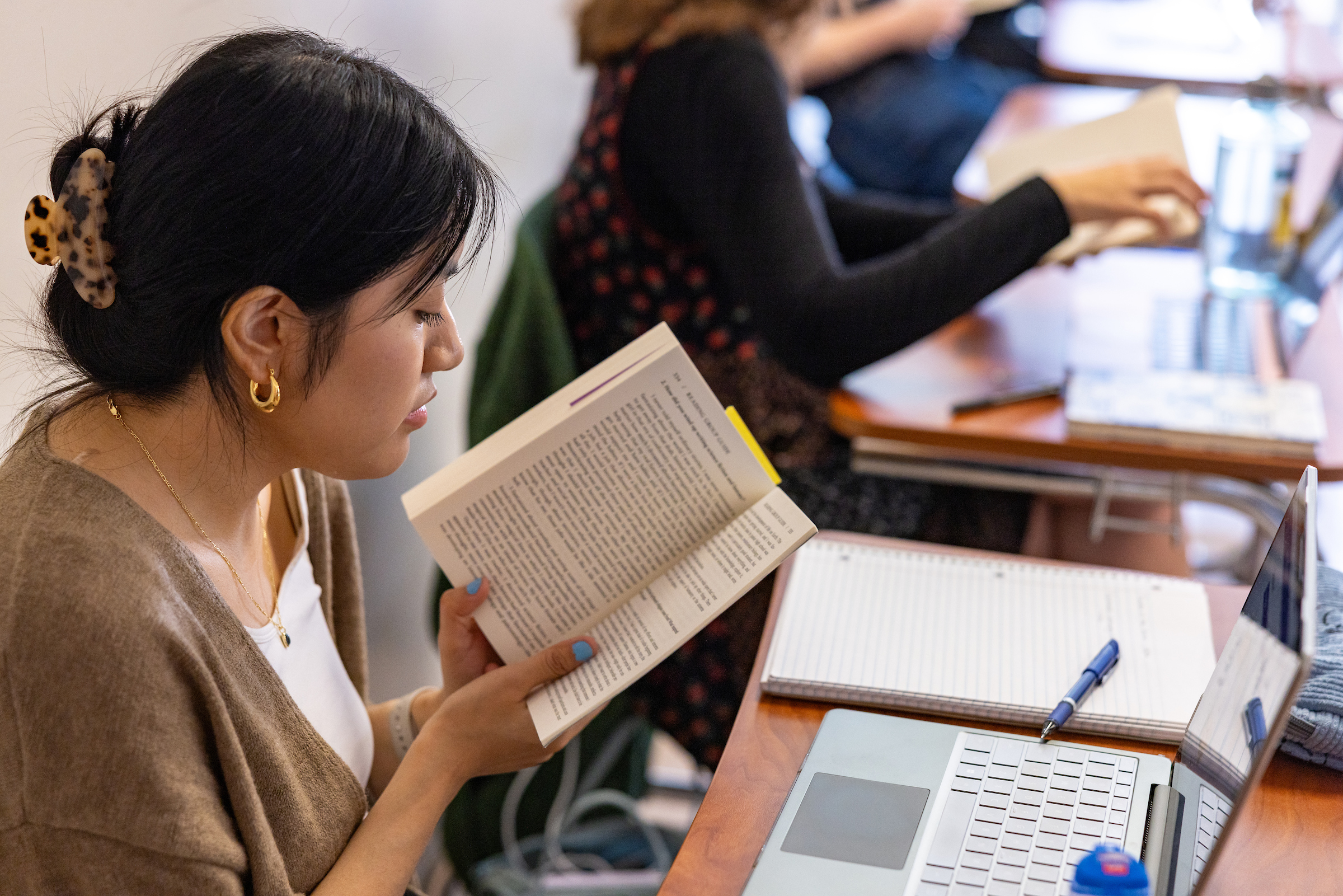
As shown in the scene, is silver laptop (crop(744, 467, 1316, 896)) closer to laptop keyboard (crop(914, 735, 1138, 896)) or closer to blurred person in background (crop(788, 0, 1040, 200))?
laptop keyboard (crop(914, 735, 1138, 896))

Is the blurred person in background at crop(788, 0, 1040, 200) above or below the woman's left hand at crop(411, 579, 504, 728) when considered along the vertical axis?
below

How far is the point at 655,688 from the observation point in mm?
1520

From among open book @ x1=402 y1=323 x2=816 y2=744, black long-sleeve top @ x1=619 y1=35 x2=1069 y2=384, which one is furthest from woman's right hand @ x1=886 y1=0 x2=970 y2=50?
open book @ x1=402 y1=323 x2=816 y2=744

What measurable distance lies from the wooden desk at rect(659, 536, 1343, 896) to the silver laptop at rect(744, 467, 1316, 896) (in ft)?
0.06

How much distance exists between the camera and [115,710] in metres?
0.67

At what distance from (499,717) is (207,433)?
0.28 metres

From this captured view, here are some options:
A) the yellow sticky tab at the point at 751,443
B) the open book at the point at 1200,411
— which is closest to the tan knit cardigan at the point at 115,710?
the yellow sticky tab at the point at 751,443

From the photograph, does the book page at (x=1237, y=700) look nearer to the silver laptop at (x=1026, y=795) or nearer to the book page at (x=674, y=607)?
the silver laptop at (x=1026, y=795)

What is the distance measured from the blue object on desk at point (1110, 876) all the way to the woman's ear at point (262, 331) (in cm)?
55

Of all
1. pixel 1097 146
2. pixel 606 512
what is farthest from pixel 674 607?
pixel 1097 146

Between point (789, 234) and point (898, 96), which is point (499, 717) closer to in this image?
point (789, 234)

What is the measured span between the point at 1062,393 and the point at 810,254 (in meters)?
0.32

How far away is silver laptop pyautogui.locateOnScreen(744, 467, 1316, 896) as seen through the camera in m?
0.63

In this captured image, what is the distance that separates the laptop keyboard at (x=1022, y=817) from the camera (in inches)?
28.0
